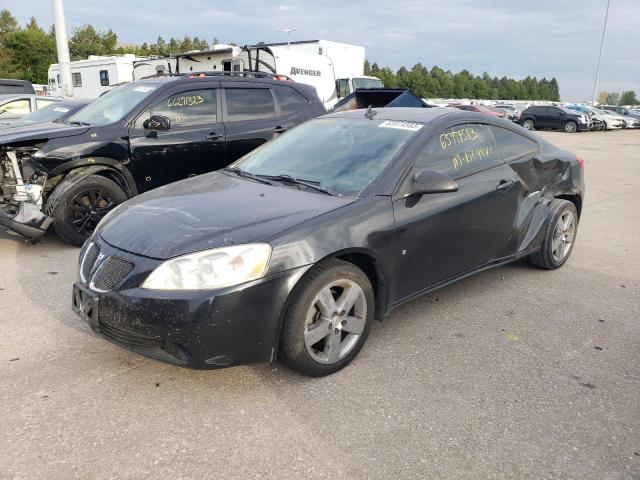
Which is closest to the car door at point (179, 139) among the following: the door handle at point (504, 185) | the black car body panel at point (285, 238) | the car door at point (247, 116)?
the car door at point (247, 116)

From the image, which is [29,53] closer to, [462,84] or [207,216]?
[207,216]

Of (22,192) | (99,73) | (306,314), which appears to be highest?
(99,73)

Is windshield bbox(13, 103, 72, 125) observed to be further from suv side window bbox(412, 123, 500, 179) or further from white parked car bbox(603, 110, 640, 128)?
white parked car bbox(603, 110, 640, 128)

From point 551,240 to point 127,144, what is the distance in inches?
176

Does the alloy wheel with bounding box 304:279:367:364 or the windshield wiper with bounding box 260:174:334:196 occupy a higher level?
the windshield wiper with bounding box 260:174:334:196

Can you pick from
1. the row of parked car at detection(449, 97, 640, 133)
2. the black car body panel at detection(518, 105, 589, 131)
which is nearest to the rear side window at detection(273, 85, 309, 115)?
the row of parked car at detection(449, 97, 640, 133)

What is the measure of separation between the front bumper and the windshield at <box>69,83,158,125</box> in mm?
3759

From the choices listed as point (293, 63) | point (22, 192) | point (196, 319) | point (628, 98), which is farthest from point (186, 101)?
point (628, 98)

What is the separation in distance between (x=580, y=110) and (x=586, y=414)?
3416cm

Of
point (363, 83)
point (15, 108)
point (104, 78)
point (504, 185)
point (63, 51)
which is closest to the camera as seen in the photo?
point (504, 185)

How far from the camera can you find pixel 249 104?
7062mm

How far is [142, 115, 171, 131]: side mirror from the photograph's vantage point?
601 centimetres

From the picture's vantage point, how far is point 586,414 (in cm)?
292

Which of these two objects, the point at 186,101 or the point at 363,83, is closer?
Answer: the point at 186,101
